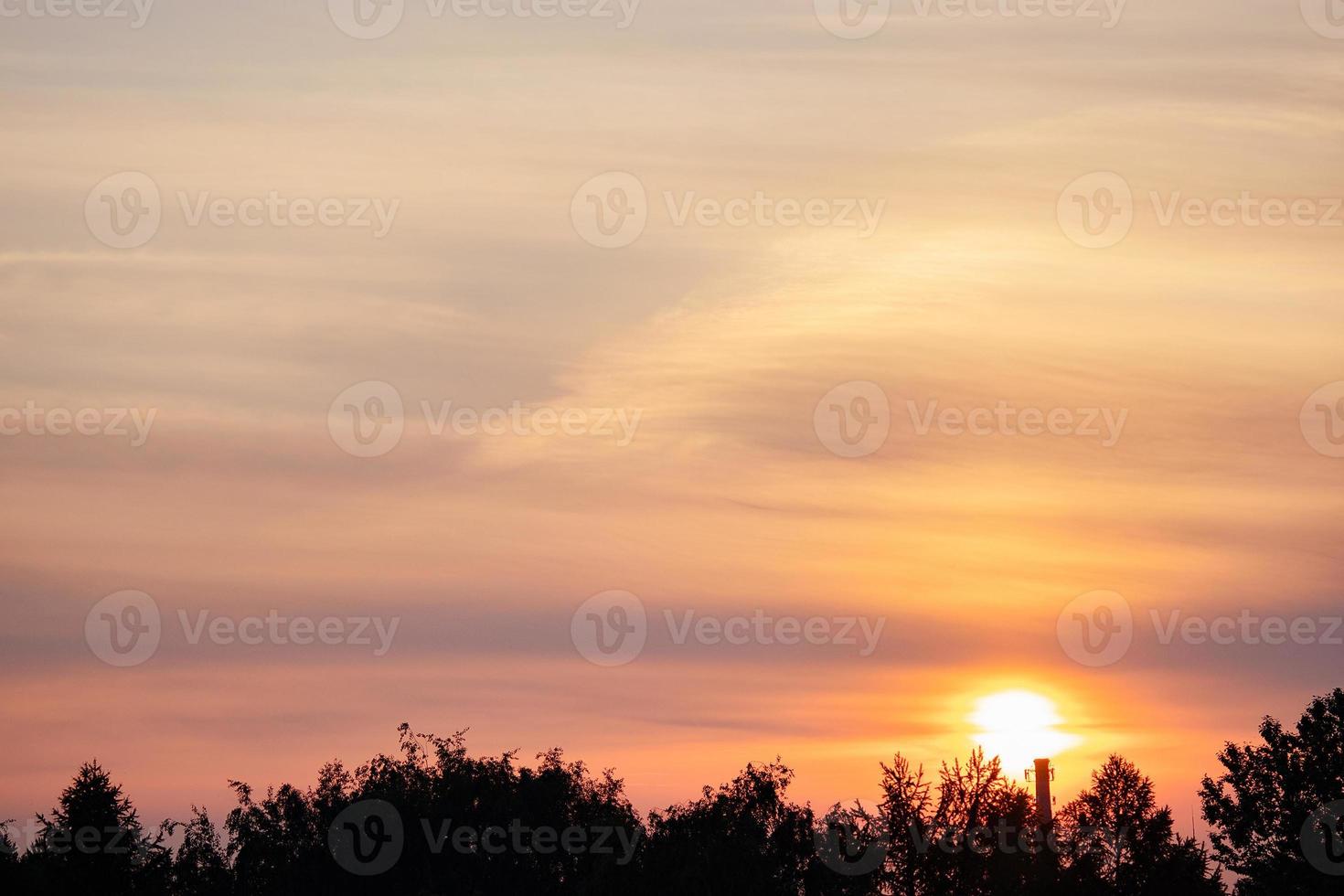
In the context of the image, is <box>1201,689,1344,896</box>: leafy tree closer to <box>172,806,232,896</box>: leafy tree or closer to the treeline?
the treeline

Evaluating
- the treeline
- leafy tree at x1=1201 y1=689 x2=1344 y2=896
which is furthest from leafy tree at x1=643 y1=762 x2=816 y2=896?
leafy tree at x1=1201 y1=689 x2=1344 y2=896

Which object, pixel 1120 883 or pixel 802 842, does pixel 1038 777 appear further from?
pixel 1120 883

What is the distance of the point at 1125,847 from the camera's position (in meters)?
104

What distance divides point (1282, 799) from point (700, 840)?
188ft

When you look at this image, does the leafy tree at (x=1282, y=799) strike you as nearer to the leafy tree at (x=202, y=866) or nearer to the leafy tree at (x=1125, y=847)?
the leafy tree at (x=1125, y=847)

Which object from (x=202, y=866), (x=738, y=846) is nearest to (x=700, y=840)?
(x=738, y=846)

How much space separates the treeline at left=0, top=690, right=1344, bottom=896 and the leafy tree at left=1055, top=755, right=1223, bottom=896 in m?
0.21

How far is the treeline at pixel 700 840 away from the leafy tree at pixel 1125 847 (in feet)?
0.70

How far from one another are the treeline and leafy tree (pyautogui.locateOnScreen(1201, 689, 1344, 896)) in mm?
139

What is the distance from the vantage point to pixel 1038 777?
144750 millimetres

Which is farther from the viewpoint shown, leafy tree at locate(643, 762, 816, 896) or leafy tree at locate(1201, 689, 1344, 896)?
→ leafy tree at locate(1201, 689, 1344, 896)

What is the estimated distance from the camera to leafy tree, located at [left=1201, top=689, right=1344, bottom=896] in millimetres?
124875

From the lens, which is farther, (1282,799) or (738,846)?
(1282,799)

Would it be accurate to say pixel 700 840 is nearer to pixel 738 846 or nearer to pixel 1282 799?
pixel 738 846
